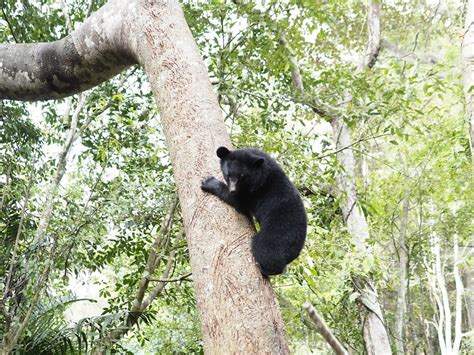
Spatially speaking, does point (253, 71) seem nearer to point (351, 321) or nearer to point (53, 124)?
point (53, 124)

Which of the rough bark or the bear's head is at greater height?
the rough bark

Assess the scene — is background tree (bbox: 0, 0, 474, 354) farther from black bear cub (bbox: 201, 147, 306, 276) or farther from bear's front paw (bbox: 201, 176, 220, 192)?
bear's front paw (bbox: 201, 176, 220, 192)

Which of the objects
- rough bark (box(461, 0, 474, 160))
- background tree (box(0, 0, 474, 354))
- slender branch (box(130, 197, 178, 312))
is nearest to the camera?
rough bark (box(461, 0, 474, 160))

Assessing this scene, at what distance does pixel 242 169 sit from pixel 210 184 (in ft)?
2.68

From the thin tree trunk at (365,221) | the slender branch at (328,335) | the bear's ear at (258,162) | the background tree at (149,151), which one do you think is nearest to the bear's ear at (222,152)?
the bear's ear at (258,162)

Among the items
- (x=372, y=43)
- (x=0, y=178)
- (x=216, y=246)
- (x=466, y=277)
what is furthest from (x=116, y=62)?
(x=466, y=277)

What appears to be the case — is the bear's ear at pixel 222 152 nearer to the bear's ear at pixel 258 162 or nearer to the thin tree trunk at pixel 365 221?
the bear's ear at pixel 258 162

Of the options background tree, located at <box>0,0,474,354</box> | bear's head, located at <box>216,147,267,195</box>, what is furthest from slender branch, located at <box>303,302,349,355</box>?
background tree, located at <box>0,0,474,354</box>

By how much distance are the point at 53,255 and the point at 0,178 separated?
156 centimetres

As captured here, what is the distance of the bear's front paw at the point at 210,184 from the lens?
6.89ft

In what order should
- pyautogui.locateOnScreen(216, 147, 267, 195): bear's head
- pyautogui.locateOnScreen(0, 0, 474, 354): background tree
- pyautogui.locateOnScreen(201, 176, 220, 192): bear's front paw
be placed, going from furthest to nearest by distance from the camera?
pyautogui.locateOnScreen(0, 0, 474, 354): background tree < pyautogui.locateOnScreen(216, 147, 267, 195): bear's head < pyautogui.locateOnScreen(201, 176, 220, 192): bear's front paw

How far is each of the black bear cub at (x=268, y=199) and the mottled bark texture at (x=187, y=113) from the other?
0.16 metres

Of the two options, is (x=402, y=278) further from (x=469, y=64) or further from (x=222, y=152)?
(x=222, y=152)

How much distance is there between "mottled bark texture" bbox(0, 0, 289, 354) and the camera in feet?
5.35
